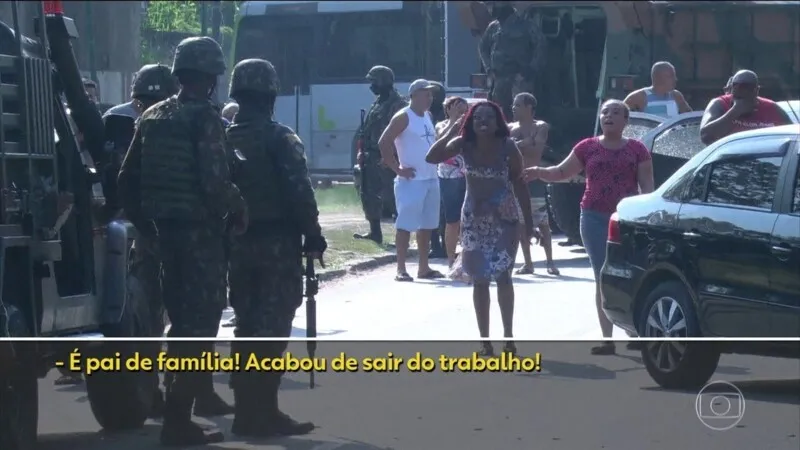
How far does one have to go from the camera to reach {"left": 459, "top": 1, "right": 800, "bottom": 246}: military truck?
6.79m

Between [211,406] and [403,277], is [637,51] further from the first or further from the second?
[211,406]

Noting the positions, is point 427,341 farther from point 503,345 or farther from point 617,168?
point 617,168

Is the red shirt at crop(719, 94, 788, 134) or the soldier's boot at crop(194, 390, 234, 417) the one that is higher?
the red shirt at crop(719, 94, 788, 134)

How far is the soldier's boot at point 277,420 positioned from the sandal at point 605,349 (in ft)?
2.73

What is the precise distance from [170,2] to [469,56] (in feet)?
4.67

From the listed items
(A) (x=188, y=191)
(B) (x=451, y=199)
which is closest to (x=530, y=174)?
(A) (x=188, y=191)

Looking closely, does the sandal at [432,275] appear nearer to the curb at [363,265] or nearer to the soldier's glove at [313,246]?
the curb at [363,265]

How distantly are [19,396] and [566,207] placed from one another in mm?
5650

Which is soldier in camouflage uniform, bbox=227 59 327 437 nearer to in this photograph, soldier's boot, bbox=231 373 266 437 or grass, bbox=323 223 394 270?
soldier's boot, bbox=231 373 266 437

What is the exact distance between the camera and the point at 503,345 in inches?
169

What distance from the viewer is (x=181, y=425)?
170 inches

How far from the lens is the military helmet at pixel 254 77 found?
579 cm

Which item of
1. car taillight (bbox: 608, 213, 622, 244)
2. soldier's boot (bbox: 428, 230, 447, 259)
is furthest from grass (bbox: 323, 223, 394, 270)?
car taillight (bbox: 608, 213, 622, 244)

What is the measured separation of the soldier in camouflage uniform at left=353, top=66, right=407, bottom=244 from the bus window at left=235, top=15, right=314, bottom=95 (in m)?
0.80
